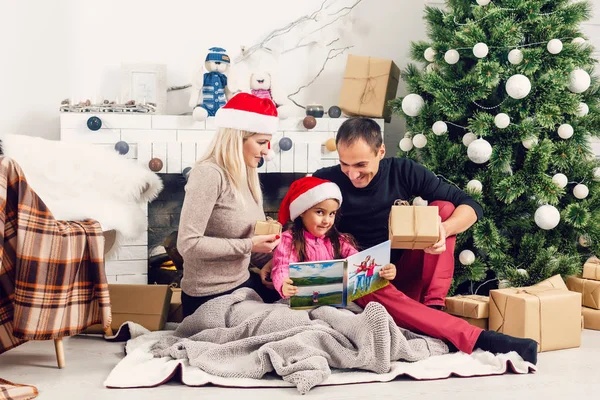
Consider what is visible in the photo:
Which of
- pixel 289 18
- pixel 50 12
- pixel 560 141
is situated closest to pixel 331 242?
pixel 560 141

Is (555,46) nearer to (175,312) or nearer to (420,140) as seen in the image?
(420,140)

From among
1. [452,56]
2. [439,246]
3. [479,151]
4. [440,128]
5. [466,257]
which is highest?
[452,56]

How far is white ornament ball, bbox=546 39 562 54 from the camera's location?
295 cm

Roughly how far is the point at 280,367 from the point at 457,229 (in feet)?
2.99

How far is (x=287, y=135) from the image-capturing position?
3510 mm

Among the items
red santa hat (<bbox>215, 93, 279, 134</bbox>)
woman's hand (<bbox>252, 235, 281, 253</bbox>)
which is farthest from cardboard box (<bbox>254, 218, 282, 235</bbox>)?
red santa hat (<bbox>215, 93, 279, 134</bbox>)

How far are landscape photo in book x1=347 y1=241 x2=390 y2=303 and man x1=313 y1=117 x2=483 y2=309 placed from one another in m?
0.22

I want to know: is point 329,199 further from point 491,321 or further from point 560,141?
point 560,141

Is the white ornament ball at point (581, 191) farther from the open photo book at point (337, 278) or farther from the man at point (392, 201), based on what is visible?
the open photo book at point (337, 278)

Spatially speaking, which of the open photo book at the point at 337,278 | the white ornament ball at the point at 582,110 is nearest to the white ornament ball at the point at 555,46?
the white ornament ball at the point at 582,110

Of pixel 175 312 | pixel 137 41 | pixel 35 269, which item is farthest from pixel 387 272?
pixel 137 41

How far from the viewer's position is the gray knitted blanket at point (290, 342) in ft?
6.73

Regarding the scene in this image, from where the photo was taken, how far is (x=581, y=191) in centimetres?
302

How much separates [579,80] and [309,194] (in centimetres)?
140
